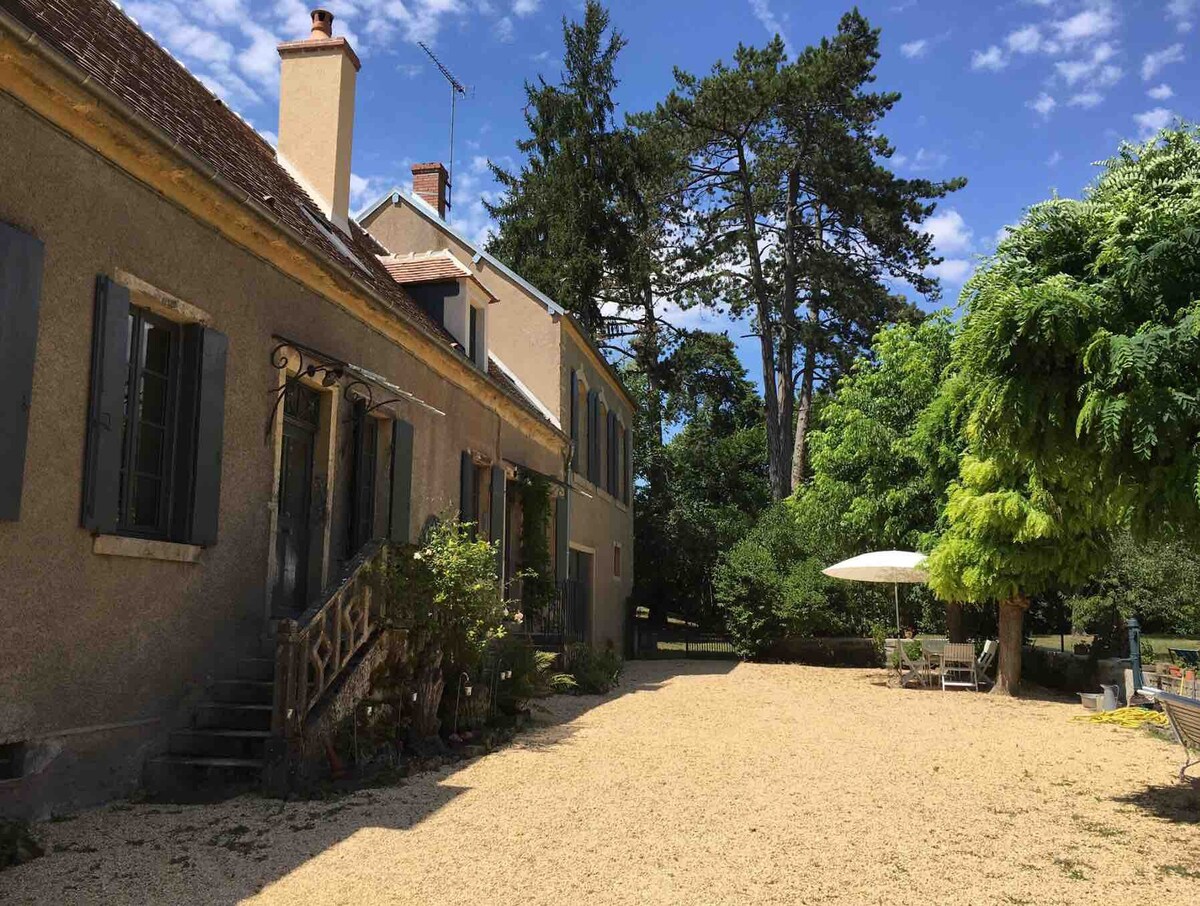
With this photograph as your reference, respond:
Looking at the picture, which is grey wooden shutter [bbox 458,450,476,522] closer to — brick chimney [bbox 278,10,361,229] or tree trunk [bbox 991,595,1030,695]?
brick chimney [bbox 278,10,361,229]

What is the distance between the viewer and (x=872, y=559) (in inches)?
650

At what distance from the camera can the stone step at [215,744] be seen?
6.66m

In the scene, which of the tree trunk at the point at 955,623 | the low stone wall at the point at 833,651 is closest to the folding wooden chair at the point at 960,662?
the tree trunk at the point at 955,623

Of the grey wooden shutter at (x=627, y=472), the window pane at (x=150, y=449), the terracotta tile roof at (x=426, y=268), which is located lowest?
the window pane at (x=150, y=449)

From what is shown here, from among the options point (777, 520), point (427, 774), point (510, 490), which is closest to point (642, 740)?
point (427, 774)

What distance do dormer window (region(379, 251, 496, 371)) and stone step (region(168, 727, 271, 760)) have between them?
709 cm

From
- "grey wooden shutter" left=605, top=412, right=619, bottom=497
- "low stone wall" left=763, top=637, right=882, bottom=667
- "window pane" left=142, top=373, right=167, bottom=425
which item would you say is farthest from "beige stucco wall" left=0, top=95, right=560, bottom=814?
"low stone wall" left=763, top=637, right=882, bottom=667

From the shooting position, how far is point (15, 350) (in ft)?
17.3

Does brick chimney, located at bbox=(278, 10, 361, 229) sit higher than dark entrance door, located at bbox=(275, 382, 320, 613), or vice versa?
brick chimney, located at bbox=(278, 10, 361, 229)

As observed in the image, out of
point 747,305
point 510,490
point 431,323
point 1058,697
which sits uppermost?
point 747,305

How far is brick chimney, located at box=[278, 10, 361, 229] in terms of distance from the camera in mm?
11945

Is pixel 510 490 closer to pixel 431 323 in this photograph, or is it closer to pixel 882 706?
pixel 431 323

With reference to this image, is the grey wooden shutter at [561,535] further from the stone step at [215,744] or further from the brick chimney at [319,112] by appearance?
the stone step at [215,744]

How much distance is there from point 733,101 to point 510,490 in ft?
53.7
